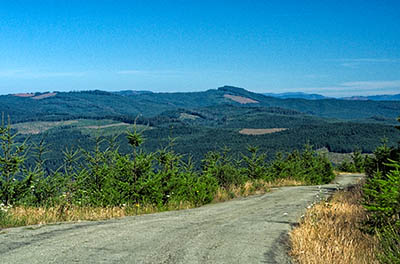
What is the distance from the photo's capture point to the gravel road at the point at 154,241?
708cm

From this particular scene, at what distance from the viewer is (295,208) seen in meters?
15.5

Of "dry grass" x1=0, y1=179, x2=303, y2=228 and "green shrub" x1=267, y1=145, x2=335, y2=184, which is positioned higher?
"dry grass" x1=0, y1=179, x2=303, y2=228

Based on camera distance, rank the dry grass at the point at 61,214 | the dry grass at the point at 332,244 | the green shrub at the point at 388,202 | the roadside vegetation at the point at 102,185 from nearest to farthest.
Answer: the dry grass at the point at 332,244 → the green shrub at the point at 388,202 → the dry grass at the point at 61,214 → the roadside vegetation at the point at 102,185

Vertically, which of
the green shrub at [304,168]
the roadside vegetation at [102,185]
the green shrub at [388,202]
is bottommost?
the green shrub at [304,168]

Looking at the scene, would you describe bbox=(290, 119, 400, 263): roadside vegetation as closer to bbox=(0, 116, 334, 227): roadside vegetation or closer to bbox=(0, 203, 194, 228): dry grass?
bbox=(0, 203, 194, 228): dry grass

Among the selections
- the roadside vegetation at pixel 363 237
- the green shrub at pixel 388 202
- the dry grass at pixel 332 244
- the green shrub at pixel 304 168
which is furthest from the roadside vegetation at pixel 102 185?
the green shrub at pixel 304 168

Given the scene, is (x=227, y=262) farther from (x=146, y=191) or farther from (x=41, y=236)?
(x=146, y=191)

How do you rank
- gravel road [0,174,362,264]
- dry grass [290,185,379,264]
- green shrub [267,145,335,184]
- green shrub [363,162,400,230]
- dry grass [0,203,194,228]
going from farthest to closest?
1. green shrub [267,145,335,184]
2. dry grass [0,203,194,228]
3. green shrub [363,162,400,230]
4. dry grass [290,185,379,264]
5. gravel road [0,174,362,264]

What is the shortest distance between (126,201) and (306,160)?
34.7 meters

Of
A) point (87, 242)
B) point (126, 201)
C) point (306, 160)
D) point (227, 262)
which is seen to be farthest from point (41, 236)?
point (306, 160)

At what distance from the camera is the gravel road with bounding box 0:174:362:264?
279 inches

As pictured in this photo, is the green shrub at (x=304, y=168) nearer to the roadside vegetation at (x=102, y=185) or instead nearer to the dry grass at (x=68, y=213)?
the roadside vegetation at (x=102, y=185)

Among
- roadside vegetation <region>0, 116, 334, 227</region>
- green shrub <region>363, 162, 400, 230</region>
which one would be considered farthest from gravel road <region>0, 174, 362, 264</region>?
green shrub <region>363, 162, 400, 230</region>

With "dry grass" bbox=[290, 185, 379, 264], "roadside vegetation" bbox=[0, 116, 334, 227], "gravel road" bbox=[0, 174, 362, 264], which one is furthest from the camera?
"roadside vegetation" bbox=[0, 116, 334, 227]
